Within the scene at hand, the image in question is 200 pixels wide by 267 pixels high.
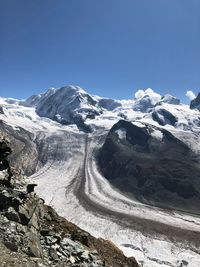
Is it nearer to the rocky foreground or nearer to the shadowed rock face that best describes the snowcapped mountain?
the shadowed rock face

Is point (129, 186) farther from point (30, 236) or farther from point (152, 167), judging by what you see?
point (30, 236)

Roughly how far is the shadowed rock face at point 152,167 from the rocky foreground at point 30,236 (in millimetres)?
77364

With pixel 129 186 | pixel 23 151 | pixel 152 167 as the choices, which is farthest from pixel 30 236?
pixel 23 151

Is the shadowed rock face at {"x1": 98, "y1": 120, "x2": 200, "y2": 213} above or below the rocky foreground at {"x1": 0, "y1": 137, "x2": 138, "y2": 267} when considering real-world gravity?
above

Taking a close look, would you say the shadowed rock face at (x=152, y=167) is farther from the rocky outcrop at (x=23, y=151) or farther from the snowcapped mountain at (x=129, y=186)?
the rocky outcrop at (x=23, y=151)

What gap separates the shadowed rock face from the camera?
106062 mm

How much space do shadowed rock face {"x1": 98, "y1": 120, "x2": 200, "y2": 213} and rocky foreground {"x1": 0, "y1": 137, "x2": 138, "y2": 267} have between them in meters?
77.4

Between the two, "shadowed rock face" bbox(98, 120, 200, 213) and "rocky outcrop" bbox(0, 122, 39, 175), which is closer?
"shadowed rock face" bbox(98, 120, 200, 213)

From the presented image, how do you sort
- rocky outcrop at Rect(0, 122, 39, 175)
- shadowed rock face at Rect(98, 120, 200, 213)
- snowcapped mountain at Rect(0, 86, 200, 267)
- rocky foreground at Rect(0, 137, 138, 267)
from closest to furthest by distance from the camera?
1. rocky foreground at Rect(0, 137, 138, 267)
2. snowcapped mountain at Rect(0, 86, 200, 267)
3. shadowed rock face at Rect(98, 120, 200, 213)
4. rocky outcrop at Rect(0, 122, 39, 175)

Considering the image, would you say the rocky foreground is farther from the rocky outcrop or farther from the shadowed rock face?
the rocky outcrop

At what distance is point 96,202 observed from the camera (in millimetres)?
91062

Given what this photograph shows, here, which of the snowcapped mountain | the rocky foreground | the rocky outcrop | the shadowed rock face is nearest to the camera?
the rocky foreground

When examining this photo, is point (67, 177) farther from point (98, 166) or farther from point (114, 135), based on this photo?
point (114, 135)

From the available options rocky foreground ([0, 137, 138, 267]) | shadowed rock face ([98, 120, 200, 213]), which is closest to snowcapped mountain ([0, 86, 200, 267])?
shadowed rock face ([98, 120, 200, 213])
